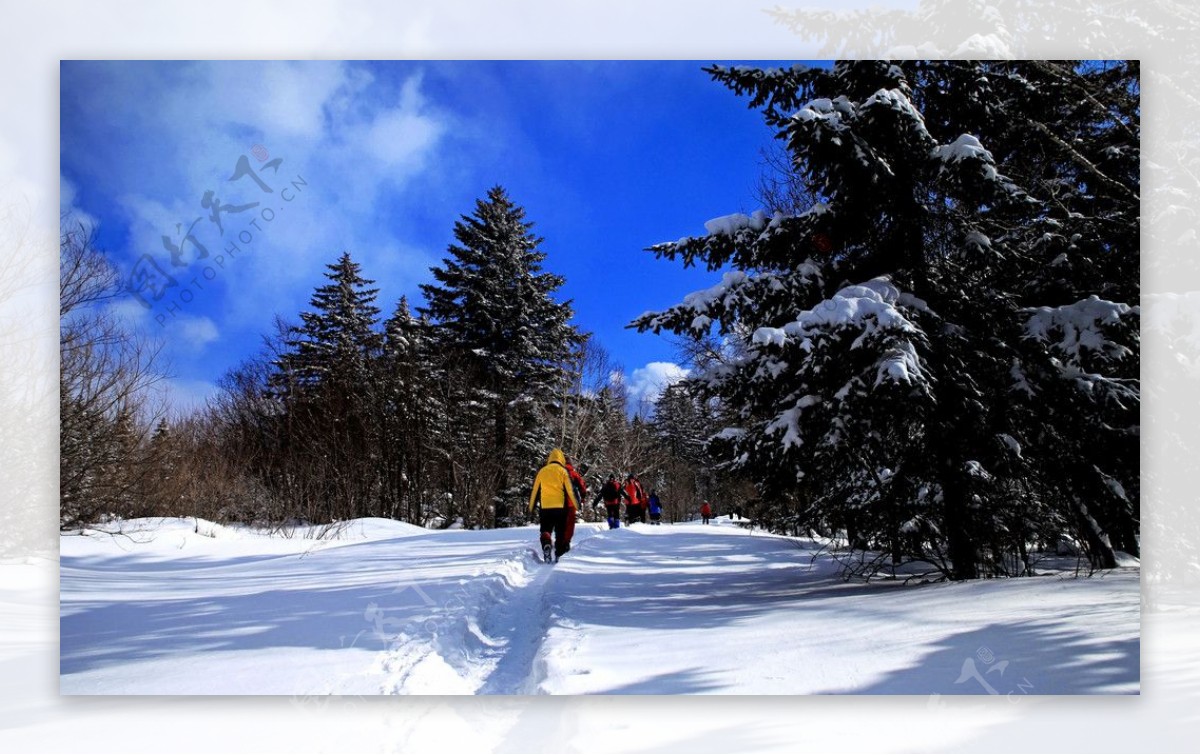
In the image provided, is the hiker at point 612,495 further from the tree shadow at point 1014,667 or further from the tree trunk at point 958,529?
the tree shadow at point 1014,667

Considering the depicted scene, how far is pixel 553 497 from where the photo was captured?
7734mm

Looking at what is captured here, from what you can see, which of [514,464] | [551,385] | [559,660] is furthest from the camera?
[514,464]

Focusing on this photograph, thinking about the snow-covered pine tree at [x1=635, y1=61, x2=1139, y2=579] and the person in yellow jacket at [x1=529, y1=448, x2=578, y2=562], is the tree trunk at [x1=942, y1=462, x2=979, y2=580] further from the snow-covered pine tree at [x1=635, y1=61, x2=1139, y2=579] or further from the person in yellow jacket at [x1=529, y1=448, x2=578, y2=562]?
the person in yellow jacket at [x1=529, y1=448, x2=578, y2=562]

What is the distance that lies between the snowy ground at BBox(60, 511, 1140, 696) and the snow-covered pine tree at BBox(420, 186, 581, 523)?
8.19 feet

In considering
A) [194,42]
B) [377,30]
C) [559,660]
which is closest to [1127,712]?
[559,660]

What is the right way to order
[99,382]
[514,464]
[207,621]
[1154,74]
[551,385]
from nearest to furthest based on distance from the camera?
[207,621]
[1154,74]
[99,382]
[551,385]
[514,464]

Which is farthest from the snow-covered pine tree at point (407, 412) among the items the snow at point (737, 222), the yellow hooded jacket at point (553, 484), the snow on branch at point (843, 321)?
the snow on branch at point (843, 321)

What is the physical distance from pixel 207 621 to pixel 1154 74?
25.2 feet

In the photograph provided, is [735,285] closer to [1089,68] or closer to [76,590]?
[1089,68]

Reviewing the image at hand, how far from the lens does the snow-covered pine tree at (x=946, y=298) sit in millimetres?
4562

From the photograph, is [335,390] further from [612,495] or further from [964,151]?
[964,151]

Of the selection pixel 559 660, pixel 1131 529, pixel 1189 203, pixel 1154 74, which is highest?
pixel 1154 74

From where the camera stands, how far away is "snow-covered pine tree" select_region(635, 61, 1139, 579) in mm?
4562

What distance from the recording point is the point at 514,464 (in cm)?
927
